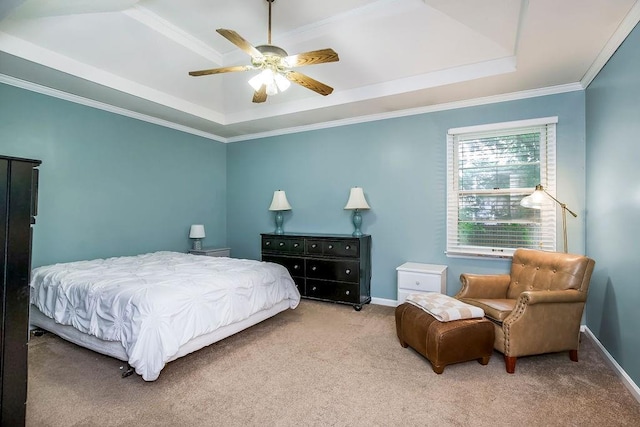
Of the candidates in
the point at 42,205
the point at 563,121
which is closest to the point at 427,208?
the point at 563,121

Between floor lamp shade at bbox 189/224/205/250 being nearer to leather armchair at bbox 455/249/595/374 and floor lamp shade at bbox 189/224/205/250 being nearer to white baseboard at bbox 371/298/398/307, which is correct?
white baseboard at bbox 371/298/398/307

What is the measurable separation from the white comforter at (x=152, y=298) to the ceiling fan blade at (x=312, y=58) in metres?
1.99

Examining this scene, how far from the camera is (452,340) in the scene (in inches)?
98.0

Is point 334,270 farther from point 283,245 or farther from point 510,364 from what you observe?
point 510,364

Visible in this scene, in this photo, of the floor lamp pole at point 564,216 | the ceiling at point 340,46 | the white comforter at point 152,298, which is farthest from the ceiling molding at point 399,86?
the white comforter at point 152,298

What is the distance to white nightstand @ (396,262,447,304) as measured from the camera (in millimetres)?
3689

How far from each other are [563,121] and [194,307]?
421cm

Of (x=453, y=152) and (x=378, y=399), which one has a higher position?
(x=453, y=152)

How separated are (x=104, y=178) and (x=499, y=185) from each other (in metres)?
5.00

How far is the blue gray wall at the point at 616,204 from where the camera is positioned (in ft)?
7.55

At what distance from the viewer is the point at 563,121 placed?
3.52 metres

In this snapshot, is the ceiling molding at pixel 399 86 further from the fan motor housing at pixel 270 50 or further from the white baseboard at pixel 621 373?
the white baseboard at pixel 621 373

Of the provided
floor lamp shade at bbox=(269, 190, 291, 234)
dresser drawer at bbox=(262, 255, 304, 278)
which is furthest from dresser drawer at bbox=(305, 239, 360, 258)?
floor lamp shade at bbox=(269, 190, 291, 234)

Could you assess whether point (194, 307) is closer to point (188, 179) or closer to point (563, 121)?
point (188, 179)
